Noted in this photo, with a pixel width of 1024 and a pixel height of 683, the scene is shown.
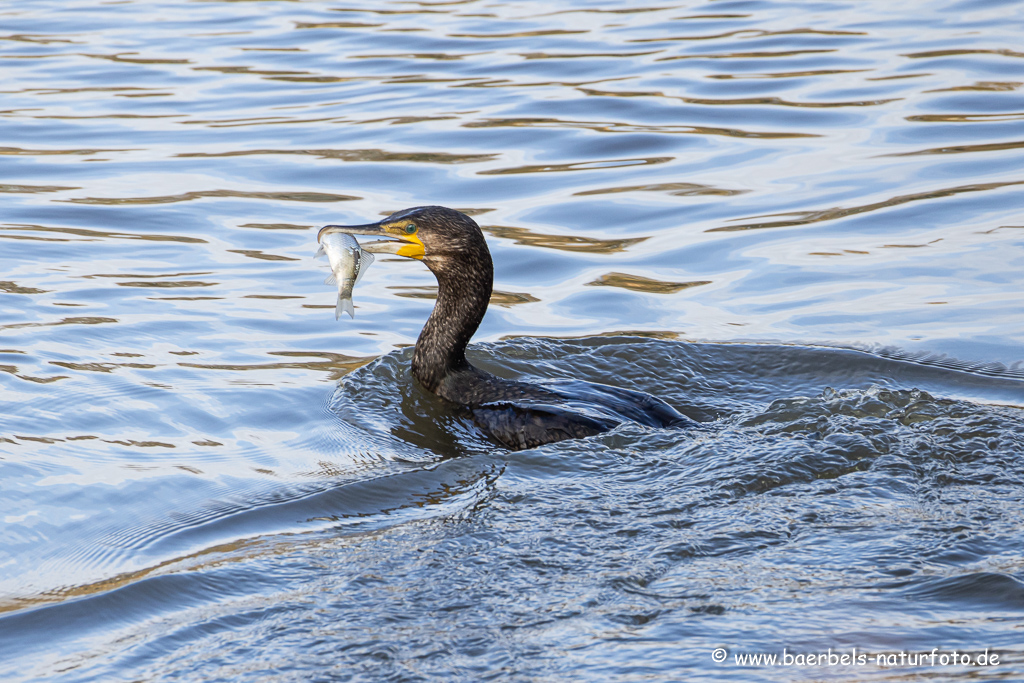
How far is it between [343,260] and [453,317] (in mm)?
677

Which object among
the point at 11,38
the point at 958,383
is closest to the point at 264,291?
the point at 958,383

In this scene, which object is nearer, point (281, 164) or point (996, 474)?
point (996, 474)

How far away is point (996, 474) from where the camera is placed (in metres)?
4.42

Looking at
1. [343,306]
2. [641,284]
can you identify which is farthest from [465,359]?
[641,284]

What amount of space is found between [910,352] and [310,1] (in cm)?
1239

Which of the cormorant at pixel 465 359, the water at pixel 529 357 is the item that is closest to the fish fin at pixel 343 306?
the cormorant at pixel 465 359

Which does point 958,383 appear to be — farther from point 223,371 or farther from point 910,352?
point 223,371

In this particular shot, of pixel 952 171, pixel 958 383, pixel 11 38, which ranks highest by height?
pixel 11 38

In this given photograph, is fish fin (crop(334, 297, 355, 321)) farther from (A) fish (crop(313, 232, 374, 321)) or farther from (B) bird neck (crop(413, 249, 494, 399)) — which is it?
(B) bird neck (crop(413, 249, 494, 399))

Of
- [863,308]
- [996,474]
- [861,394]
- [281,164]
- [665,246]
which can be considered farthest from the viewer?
[281,164]

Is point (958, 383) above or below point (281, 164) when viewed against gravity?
below

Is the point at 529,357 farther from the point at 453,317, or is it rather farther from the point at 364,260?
the point at 364,260

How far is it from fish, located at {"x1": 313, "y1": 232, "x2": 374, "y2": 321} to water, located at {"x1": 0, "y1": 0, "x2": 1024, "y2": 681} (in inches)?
21.5

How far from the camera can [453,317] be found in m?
5.92
